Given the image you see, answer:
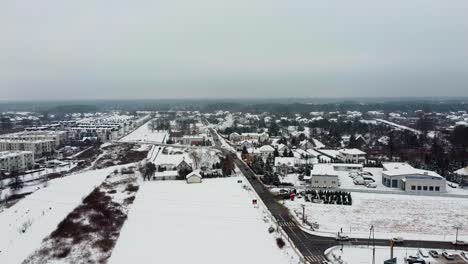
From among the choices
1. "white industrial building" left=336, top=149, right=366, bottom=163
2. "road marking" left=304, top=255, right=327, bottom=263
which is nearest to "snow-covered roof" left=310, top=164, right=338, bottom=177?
"white industrial building" left=336, top=149, right=366, bottom=163

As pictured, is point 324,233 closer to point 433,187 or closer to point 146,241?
point 146,241

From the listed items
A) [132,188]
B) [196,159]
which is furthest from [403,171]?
[132,188]

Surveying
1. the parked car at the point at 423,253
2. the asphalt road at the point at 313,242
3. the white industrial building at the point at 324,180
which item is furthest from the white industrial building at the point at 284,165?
the parked car at the point at 423,253

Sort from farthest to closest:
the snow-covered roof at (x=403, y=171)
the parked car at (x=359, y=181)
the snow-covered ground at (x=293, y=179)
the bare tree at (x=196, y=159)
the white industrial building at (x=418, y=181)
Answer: the bare tree at (x=196, y=159)
the snow-covered ground at (x=293, y=179)
the parked car at (x=359, y=181)
the snow-covered roof at (x=403, y=171)
the white industrial building at (x=418, y=181)

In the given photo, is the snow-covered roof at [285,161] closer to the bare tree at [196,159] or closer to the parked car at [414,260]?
the bare tree at [196,159]

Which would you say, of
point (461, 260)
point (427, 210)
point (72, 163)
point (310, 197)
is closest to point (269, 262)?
point (461, 260)
